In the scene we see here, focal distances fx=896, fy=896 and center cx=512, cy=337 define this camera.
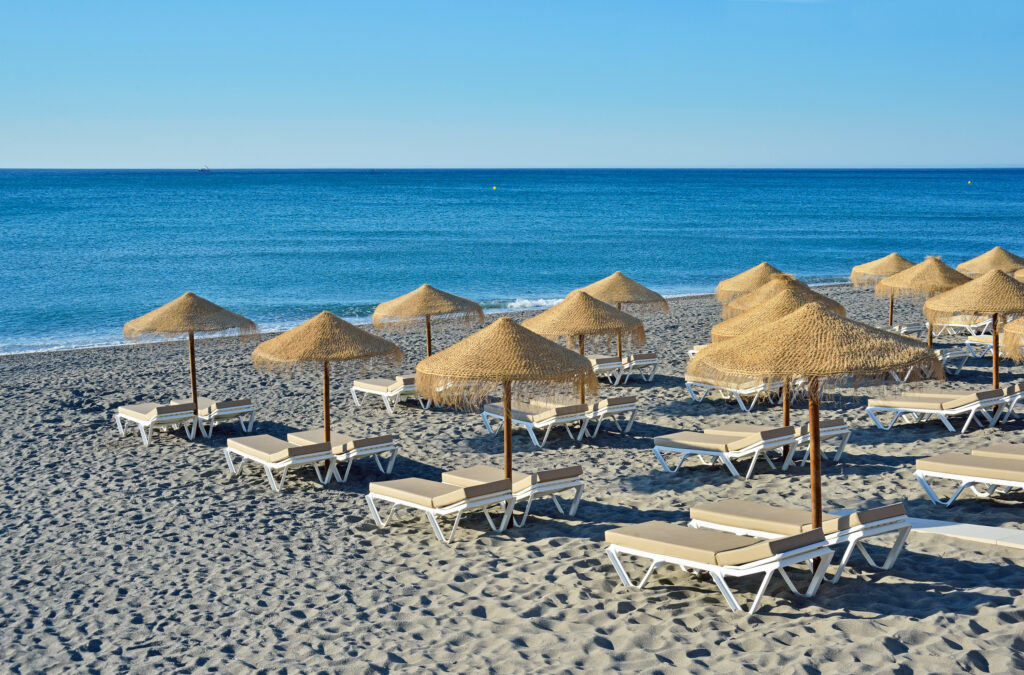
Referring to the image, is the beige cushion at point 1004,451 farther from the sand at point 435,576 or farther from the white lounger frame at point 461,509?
the white lounger frame at point 461,509

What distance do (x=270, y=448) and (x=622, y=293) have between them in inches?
239

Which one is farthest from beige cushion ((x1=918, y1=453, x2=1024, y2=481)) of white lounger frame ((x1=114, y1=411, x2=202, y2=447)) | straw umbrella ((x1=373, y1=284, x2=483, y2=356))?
white lounger frame ((x1=114, y1=411, x2=202, y2=447))

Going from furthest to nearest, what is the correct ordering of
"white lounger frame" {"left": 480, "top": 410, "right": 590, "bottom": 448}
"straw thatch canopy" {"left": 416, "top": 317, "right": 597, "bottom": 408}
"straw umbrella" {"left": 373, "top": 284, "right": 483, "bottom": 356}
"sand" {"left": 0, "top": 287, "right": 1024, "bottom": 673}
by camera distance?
"straw umbrella" {"left": 373, "top": 284, "right": 483, "bottom": 356} → "white lounger frame" {"left": 480, "top": 410, "right": 590, "bottom": 448} → "straw thatch canopy" {"left": 416, "top": 317, "right": 597, "bottom": 408} → "sand" {"left": 0, "top": 287, "right": 1024, "bottom": 673}

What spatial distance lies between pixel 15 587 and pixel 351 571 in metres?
2.32

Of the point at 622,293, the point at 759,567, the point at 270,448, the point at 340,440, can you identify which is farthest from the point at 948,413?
the point at 270,448

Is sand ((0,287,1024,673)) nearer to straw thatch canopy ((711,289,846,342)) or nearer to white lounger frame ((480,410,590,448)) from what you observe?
white lounger frame ((480,410,590,448))

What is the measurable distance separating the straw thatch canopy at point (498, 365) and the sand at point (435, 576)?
3.62ft

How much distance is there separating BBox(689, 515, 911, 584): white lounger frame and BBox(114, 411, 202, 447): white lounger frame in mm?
6495

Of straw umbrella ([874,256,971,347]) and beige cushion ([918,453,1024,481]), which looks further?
straw umbrella ([874,256,971,347])

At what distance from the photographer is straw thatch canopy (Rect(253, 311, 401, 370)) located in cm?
866

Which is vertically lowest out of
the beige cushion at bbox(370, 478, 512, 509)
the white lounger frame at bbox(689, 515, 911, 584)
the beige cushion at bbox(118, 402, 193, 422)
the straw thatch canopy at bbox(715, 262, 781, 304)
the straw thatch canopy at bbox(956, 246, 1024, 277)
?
the beige cushion at bbox(118, 402, 193, 422)

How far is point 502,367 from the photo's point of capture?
284 inches

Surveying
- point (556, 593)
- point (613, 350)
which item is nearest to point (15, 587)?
point (556, 593)

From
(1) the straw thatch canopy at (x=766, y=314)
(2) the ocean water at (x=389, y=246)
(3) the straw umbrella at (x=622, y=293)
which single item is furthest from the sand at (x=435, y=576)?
(2) the ocean water at (x=389, y=246)
